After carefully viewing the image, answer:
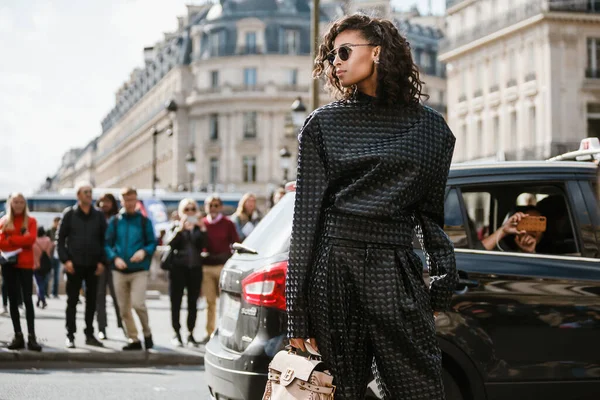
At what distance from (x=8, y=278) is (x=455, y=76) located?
172 ft

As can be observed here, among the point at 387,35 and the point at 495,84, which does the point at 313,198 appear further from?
the point at 495,84

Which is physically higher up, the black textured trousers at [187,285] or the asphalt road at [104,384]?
the black textured trousers at [187,285]

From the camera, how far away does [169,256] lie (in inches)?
537

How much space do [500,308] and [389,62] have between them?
2060mm

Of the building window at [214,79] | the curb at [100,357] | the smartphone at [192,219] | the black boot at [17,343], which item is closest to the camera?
the curb at [100,357]

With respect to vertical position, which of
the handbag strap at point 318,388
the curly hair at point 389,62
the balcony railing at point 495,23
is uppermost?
the balcony railing at point 495,23

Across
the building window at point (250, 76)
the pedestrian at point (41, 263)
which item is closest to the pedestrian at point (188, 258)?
the pedestrian at point (41, 263)

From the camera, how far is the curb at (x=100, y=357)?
11180mm

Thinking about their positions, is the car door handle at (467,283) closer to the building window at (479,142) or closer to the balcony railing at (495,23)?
the balcony railing at (495,23)

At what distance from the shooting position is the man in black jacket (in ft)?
40.6

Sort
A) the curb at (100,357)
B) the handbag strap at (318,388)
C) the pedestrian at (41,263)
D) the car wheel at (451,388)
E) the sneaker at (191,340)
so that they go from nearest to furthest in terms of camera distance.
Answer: the handbag strap at (318,388)
the car wheel at (451,388)
the curb at (100,357)
the sneaker at (191,340)
the pedestrian at (41,263)

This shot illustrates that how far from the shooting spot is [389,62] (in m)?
3.81

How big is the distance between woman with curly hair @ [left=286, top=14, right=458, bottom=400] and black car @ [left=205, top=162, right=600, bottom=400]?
5.52ft

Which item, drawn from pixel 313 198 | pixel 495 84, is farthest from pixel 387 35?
pixel 495 84
